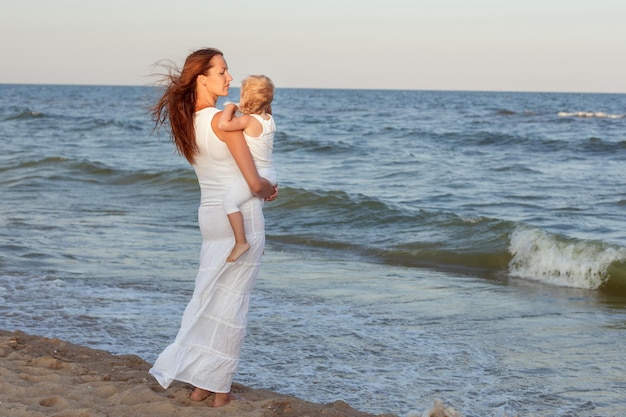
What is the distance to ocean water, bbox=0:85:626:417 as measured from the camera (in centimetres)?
553

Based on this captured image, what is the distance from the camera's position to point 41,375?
4.75 m

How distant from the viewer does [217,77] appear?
13.5 feet

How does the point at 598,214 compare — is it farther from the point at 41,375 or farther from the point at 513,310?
the point at 41,375

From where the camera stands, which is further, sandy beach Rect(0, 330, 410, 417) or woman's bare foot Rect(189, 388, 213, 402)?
woman's bare foot Rect(189, 388, 213, 402)

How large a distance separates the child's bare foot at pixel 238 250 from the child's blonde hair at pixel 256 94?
0.63 meters

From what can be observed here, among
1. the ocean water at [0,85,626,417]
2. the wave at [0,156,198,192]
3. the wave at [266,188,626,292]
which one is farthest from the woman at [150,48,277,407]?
the wave at [0,156,198,192]

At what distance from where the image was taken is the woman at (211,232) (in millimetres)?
4090

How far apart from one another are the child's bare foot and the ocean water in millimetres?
1341

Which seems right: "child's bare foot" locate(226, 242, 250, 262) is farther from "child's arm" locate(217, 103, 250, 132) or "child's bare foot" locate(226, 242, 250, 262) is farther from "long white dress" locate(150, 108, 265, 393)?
"child's arm" locate(217, 103, 250, 132)

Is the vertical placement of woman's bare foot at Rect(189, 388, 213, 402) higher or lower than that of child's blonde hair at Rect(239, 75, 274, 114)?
Answer: lower

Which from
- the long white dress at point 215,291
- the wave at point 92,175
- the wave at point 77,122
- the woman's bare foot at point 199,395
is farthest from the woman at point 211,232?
the wave at point 77,122

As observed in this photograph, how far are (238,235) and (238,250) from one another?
0.07 meters

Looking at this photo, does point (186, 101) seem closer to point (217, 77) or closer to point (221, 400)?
point (217, 77)

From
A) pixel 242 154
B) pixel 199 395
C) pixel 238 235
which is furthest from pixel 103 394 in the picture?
pixel 242 154
